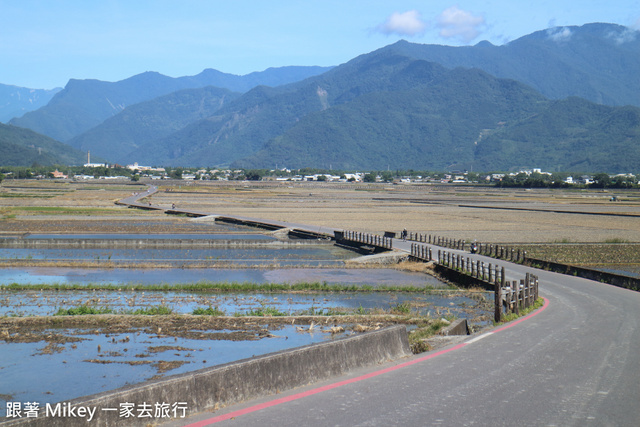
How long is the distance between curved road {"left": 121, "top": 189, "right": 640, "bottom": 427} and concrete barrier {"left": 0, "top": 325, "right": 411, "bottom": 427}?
0.70ft

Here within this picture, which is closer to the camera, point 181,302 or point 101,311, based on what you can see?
point 101,311

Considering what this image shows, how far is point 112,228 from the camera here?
53.6 m

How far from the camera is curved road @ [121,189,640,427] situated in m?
7.84

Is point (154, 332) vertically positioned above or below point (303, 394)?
below

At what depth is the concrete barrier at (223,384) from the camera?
7.01 meters

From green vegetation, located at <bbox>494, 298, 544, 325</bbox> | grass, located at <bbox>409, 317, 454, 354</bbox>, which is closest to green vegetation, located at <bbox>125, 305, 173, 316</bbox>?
grass, located at <bbox>409, 317, 454, 354</bbox>

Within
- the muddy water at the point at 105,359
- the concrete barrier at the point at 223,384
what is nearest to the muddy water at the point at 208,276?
the muddy water at the point at 105,359

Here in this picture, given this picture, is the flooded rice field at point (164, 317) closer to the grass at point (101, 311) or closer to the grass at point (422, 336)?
the grass at point (101, 311)

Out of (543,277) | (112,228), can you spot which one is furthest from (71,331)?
(112,228)

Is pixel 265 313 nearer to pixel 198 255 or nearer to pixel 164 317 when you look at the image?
pixel 164 317

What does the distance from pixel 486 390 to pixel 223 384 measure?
3.74m

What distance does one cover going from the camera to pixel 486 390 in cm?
916

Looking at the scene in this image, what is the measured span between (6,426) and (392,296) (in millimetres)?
19537

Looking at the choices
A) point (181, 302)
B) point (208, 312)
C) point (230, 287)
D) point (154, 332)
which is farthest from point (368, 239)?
point (154, 332)
